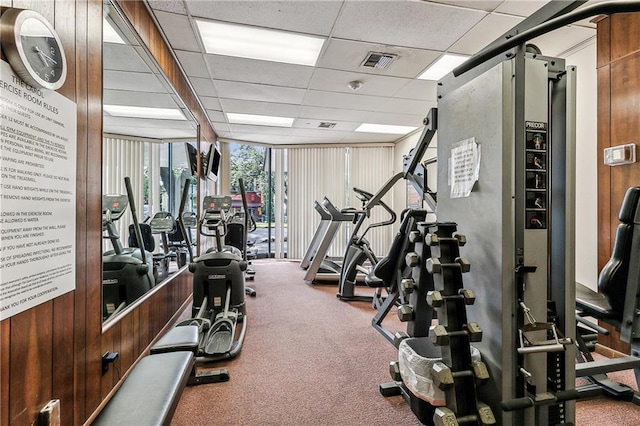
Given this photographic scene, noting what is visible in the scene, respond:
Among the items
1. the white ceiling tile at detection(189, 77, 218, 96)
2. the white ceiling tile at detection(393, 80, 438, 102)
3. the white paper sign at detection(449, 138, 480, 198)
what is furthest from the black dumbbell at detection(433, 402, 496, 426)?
the white ceiling tile at detection(189, 77, 218, 96)

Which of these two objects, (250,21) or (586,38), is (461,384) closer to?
(250,21)

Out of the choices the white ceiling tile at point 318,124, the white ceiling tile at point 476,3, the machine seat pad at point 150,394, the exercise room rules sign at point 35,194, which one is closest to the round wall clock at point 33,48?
the exercise room rules sign at point 35,194

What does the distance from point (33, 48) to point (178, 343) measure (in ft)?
4.84

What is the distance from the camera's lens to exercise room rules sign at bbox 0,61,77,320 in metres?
1.04

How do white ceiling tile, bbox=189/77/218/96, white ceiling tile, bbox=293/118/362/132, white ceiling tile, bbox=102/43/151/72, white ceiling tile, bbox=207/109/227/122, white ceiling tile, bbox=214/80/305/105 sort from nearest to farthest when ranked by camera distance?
white ceiling tile, bbox=102/43/151/72 < white ceiling tile, bbox=189/77/218/96 < white ceiling tile, bbox=214/80/305/105 < white ceiling tile, bbox=207/109/227/122 < white ceiling tile, bbox=293/118/362/132

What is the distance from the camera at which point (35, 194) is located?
1172mm

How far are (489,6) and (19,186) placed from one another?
3163 mm

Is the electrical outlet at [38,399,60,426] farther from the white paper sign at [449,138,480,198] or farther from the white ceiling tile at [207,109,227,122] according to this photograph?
the white ceiling tile at [207,109,227,122]

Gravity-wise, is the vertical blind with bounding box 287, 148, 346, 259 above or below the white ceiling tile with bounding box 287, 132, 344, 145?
below

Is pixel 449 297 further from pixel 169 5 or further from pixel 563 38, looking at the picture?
pixel 563 38

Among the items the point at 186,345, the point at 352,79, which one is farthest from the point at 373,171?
the point at 186,345

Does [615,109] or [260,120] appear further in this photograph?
[260,120]

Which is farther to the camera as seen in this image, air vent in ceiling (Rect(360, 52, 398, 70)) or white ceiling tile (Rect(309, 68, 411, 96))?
white ceiling tile (Rect(309, 68, 411, 96))

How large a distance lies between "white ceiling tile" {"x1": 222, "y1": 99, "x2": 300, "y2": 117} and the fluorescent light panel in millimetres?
1378
